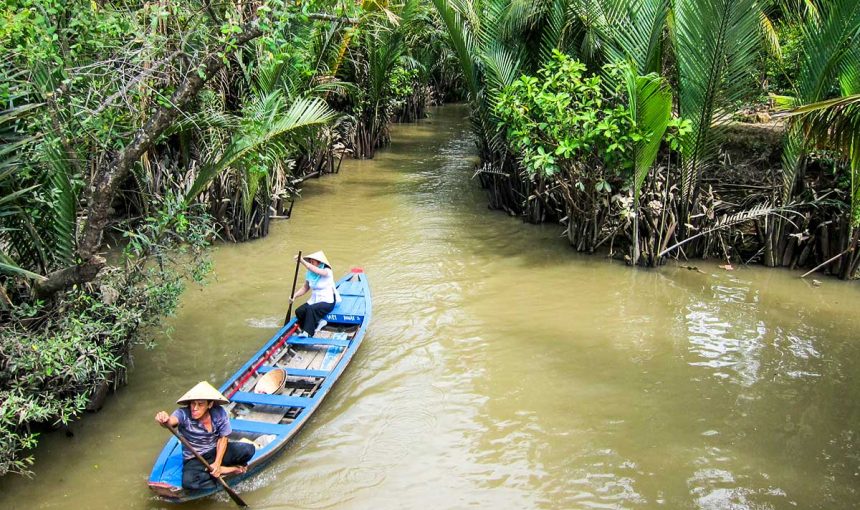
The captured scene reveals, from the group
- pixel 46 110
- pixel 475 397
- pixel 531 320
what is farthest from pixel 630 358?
pixel 46 110

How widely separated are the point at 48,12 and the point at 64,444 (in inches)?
124

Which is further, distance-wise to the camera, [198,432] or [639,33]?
[639,33]

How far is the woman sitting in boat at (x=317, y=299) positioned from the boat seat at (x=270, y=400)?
128 centimetres

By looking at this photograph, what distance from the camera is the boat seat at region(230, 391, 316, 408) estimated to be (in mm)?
5285

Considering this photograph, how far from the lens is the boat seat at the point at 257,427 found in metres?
4.91

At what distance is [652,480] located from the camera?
4.80m

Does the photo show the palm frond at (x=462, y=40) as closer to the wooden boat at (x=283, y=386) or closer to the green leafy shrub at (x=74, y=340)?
the wooden boat at (x=283, y=386)

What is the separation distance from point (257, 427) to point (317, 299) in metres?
1.99

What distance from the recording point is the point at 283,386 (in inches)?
226

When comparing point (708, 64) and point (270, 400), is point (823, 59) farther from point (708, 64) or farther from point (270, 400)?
point (270, 400)

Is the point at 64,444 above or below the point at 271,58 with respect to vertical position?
below

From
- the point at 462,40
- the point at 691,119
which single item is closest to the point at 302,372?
the point at 691,119

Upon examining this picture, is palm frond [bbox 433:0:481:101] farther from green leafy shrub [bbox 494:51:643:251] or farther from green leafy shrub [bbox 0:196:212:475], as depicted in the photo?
green leafy shrub [bbox 0:196:212:475]

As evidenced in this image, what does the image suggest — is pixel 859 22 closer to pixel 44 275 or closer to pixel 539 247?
pixel 539 247
